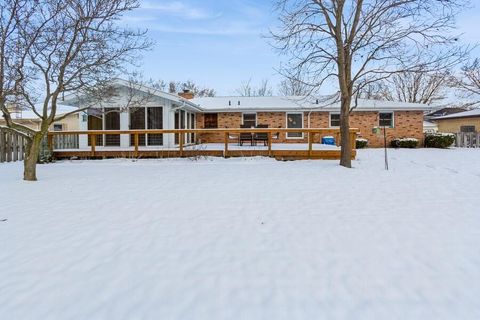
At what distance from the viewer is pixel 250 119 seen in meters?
19.7

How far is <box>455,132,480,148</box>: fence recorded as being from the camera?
803 inches

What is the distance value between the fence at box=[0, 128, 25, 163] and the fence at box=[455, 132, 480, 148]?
75.9 ft

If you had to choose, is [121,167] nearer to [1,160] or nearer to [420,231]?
[1,160]

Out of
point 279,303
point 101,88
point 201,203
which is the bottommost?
point 279,303

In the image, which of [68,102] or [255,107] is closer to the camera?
[68,102]

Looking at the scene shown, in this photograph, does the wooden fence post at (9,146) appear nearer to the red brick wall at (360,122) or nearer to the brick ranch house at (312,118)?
the red brick wall at (360,122)

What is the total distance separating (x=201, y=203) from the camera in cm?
589

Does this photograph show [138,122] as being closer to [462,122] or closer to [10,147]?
[10,147]

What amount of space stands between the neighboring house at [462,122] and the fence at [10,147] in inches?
1126

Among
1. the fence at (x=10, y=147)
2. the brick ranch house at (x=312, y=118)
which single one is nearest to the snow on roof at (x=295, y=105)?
the brick ranch house at (x=312, y=118)

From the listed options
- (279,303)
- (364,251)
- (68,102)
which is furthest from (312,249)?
Answer: (68,102)

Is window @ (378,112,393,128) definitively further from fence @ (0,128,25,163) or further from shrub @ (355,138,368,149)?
fence @ (0,128,25,163)

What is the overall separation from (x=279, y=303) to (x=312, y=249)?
1180 mm

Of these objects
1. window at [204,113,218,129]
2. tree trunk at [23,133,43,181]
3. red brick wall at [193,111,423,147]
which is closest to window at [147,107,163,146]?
red brick wall at [193,111,423,147]
